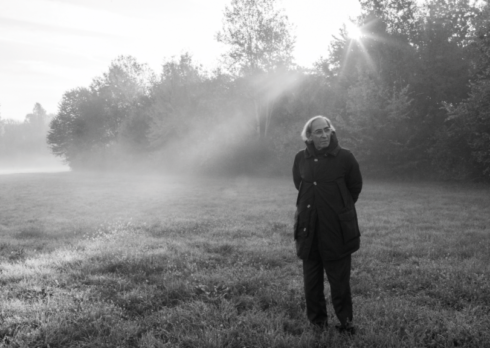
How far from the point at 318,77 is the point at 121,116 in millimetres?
34219

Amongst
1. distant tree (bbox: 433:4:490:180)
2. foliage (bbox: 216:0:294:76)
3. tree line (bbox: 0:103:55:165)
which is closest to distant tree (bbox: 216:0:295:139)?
foliage (bbox: 216:0:294:76)

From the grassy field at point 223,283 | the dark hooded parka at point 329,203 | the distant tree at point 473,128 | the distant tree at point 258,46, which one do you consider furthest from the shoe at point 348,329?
the distant tree at point 258,46

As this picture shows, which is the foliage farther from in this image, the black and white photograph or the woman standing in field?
the woman standing in field

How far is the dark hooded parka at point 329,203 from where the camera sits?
4508 millimetres

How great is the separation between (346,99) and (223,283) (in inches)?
962

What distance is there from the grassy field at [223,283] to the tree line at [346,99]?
1250 cm

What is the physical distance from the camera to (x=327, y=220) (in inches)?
179

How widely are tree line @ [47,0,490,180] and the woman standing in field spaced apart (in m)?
18.9

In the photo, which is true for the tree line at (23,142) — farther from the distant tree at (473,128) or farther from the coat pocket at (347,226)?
the coat pocket at (347,226)

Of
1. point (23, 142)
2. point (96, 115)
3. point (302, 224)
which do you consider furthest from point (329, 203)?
point (23, 142)

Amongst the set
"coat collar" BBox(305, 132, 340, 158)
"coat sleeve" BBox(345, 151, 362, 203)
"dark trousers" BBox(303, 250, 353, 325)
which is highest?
"coat collar" BBox(305, 132, 340, 158)

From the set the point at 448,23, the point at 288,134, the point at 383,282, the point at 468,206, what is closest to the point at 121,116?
the point at 288,134

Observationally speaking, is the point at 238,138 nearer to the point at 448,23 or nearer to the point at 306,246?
the point at 448,23

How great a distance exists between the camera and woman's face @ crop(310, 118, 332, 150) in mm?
4648
